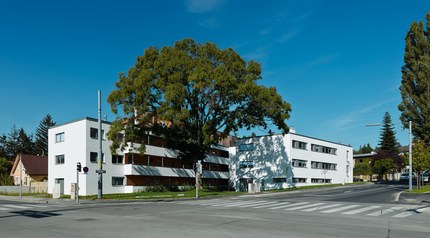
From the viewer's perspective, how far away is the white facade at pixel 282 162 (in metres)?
58.4

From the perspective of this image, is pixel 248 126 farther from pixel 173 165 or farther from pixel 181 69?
pixel 173 165

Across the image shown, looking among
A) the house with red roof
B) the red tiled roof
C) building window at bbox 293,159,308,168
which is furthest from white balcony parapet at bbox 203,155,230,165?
the red tiled roof

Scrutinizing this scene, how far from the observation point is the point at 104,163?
42.2m

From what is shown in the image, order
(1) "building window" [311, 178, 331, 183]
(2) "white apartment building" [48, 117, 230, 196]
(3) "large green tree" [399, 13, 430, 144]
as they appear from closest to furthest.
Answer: (2) "white apartment building" [48, 117, 230, 196] < (3) "large green tree" [399, 13, 430, 144] < (1) "building window" [311, 178, 331, 183]

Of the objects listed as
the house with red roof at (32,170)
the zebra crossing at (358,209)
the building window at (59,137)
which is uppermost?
the building window at (59,137)

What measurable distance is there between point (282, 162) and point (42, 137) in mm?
67945

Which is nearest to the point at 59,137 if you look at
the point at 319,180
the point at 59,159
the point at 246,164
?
the point at 59,159

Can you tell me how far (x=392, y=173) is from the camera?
86750 millimetres

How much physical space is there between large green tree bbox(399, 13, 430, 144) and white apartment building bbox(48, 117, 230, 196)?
1125 inches

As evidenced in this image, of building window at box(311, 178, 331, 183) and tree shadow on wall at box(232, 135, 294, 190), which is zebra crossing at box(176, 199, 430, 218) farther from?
building window at box(311, 178, 331, 183)

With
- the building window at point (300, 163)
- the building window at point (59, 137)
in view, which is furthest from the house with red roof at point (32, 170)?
the building window at point (300, 163)

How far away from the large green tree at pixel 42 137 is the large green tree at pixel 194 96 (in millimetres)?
66607

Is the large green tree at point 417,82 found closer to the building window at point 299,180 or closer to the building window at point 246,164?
the building window at point 299,180

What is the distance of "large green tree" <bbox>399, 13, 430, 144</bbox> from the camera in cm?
4197
